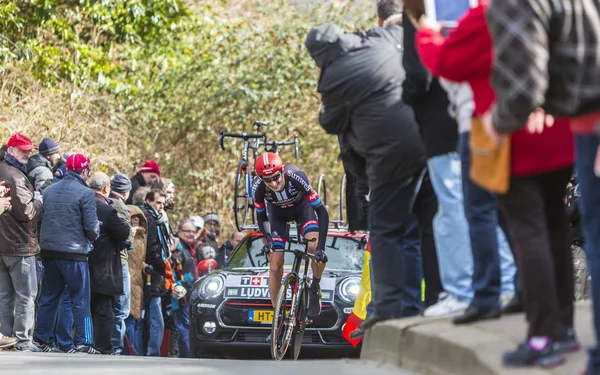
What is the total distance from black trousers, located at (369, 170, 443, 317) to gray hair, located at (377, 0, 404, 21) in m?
1.30

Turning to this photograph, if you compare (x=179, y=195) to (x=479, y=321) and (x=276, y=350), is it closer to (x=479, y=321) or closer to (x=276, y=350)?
(x=276, y=350)

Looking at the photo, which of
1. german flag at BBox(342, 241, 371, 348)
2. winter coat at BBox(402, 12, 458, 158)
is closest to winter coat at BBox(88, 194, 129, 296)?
german flag at BBox(342, 241, 371, 348)

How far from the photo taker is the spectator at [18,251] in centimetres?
1284

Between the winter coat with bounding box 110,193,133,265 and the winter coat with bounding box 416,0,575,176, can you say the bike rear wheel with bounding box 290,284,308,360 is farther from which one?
the winter coat with bounding box 416,0,575,176

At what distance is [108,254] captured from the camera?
45.3ft

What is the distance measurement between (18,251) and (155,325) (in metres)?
2.87

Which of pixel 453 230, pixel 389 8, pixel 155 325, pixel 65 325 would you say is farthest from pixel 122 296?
pixel 453 230

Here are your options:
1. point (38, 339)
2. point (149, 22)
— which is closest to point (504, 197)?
point (38, 339)

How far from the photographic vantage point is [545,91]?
201 inches

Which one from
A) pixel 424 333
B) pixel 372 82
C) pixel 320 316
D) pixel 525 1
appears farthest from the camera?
pixel 320 316

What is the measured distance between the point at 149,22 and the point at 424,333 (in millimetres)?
21640

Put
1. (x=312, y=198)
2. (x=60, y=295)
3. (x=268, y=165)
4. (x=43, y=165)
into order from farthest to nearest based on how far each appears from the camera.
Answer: (x=43, y=165) → (x=312, y=198) → (x=268, y=165) → (x=60, y=295)

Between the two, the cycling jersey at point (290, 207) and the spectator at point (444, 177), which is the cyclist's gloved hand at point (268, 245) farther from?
the spectator at point (444, 177)

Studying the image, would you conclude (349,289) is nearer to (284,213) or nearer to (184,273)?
(284,213)
